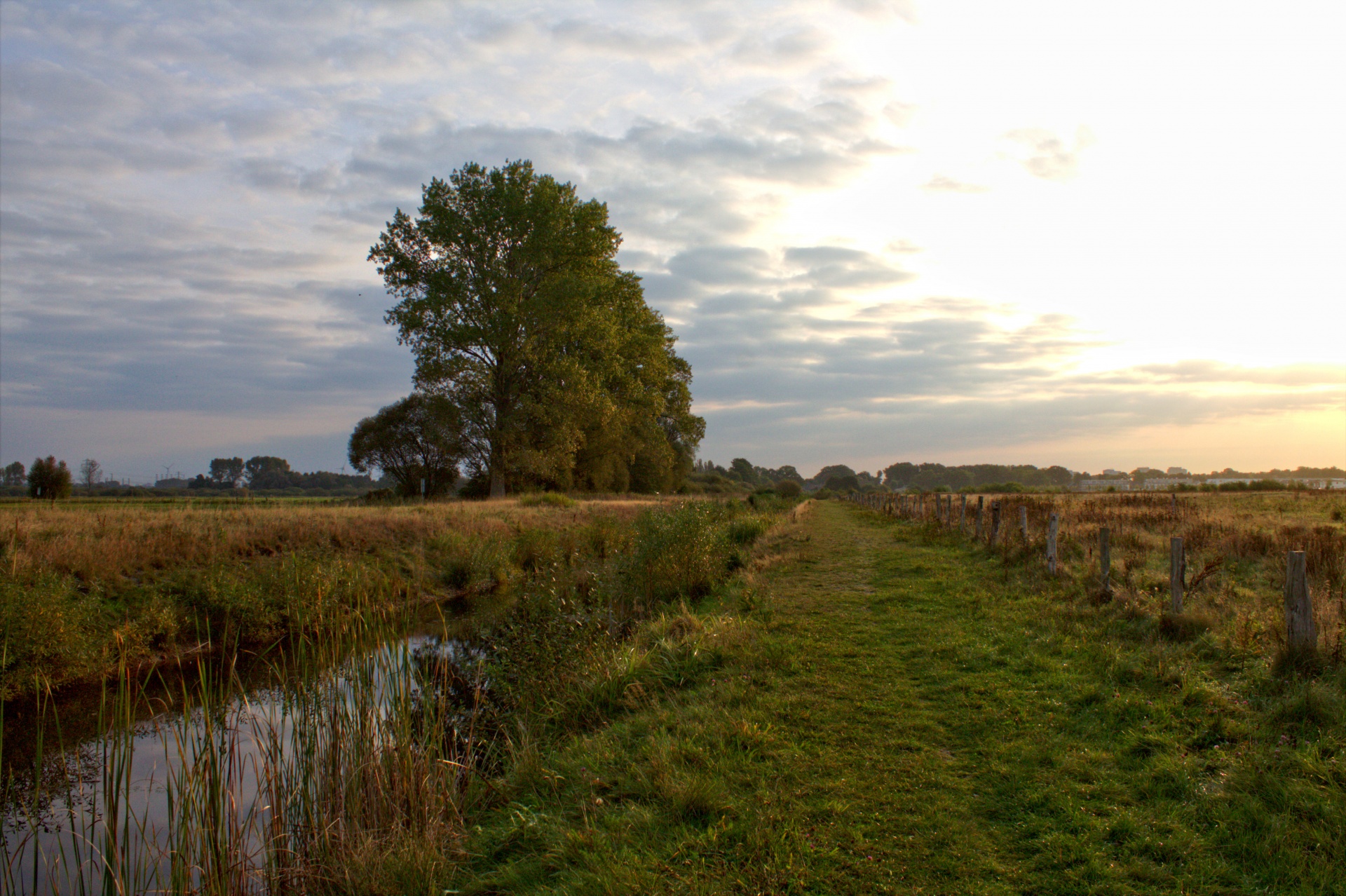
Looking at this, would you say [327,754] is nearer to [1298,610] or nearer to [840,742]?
[840,742]

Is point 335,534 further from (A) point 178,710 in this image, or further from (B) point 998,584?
(B) point 998,584

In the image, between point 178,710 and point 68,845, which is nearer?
point 68,845

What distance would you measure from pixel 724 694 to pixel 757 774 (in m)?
1.48

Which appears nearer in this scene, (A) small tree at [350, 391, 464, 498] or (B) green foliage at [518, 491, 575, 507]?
(B) green foliage at [518, 491, 575, 507]

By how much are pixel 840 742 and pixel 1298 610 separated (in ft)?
13.7

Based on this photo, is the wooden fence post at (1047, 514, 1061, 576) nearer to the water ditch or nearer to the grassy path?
the grassy path

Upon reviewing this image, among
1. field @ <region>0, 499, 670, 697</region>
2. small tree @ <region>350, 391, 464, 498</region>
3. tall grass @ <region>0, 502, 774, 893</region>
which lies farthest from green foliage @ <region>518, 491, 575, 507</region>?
tall grass @ <region>0, 502, 774, 893</region>

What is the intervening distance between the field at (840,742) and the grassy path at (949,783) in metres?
0.02

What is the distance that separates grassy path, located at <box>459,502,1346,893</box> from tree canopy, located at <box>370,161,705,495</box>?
23377 millimetres

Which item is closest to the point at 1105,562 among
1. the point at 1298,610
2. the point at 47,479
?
the point at 1298,610

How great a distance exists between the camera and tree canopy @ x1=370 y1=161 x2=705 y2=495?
1134 inches

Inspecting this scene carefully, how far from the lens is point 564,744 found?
5.97m

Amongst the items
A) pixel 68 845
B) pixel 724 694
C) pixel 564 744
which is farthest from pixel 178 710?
pixel 724 694

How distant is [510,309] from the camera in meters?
28.5
